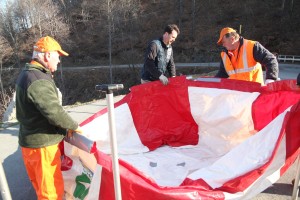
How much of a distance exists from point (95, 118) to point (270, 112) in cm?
201

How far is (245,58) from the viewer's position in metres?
3.74

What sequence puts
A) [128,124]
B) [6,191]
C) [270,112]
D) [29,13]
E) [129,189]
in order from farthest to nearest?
1. [29,13]
2. [128,124]
3. [270,112]
4. [129,189]
5. [6,191]

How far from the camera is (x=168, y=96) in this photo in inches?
168

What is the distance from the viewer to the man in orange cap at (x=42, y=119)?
231cm

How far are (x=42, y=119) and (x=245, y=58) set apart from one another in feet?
8.46

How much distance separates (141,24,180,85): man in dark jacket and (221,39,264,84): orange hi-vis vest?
859 mm

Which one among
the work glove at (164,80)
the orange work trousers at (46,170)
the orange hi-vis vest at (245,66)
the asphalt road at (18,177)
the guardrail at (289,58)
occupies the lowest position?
the asphalt road at (18,177)

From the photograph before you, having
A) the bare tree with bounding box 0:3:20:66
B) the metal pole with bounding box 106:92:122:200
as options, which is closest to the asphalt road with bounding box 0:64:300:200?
the metal pole with bounding box 106:92:122:200

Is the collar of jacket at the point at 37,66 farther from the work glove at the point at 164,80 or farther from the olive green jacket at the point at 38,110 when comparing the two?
the work glove at the point at 164,80

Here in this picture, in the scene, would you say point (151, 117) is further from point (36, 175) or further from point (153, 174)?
point (36, 175)

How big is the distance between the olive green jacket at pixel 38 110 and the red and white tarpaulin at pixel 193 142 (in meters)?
0.28

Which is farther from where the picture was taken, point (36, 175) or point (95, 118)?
point (95, 118)

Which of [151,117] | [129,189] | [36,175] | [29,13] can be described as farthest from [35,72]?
[29,13]

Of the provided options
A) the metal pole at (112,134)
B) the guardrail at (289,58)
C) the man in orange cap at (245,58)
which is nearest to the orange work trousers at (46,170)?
the metal pole at (112,134)
